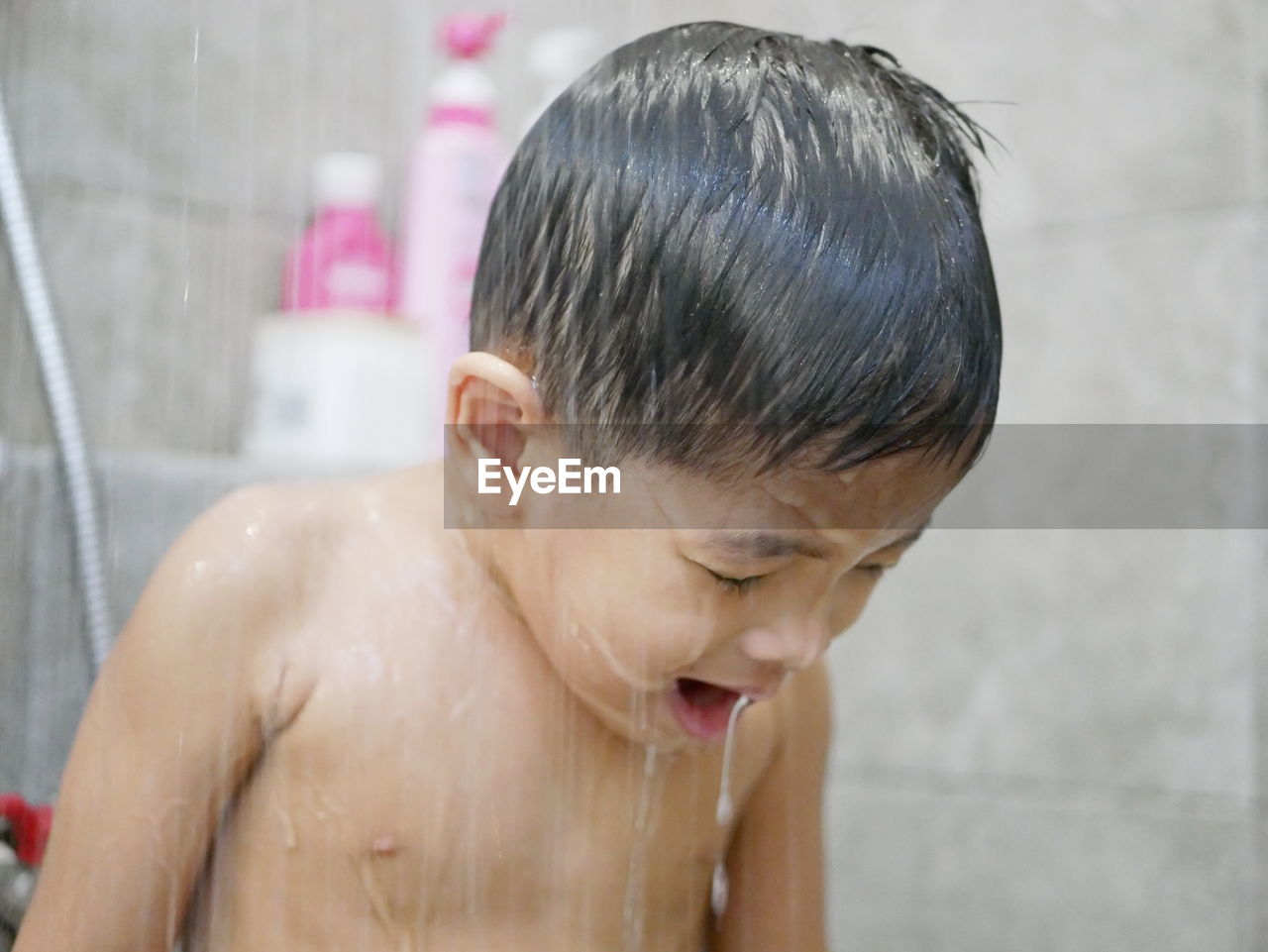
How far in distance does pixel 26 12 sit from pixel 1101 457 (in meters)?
0.87

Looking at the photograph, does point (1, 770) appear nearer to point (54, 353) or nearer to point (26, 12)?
point (54, 353)

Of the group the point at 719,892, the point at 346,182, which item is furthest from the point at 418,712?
the point at 346,182

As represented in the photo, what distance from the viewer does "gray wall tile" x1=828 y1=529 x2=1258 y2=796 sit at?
3.21ft

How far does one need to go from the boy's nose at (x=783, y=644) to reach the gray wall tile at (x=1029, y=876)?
1.74 ft

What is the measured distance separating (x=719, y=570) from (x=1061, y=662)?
559 mm

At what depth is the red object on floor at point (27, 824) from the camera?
75 cm

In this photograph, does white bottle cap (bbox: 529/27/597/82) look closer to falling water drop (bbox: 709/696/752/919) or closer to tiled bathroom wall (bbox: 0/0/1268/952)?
tiled bathroom wall (bbox: 0/0/1268/952)

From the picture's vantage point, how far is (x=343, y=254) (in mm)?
1119

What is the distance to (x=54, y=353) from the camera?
3.05ft

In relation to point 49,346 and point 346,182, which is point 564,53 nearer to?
point 346,182

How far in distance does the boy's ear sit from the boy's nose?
14cm

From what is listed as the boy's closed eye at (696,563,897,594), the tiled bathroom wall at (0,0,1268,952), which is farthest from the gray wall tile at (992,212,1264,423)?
the boy's closed eye at (696,563,897,594)

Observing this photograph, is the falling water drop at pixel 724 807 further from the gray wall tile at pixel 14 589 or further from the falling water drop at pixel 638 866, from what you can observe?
the gray wall tile at pixel 14 589

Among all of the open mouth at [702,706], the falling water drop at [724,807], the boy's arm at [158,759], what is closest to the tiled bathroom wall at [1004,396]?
the boy's arm at [158,759]
